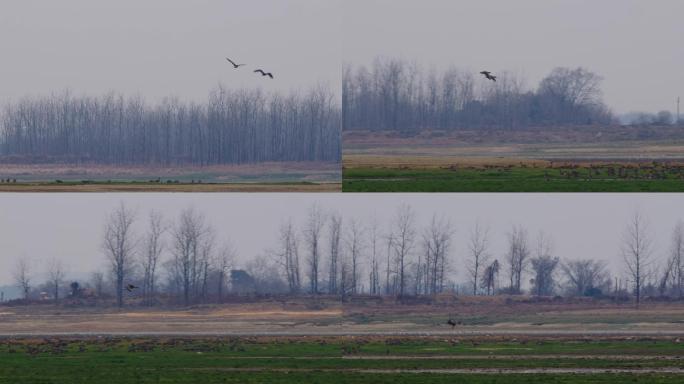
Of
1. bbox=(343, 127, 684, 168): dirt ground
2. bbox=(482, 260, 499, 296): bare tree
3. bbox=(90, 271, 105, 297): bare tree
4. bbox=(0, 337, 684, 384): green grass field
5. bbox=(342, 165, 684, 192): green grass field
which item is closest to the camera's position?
bbox=(0, 337, 684, 384): green grass field

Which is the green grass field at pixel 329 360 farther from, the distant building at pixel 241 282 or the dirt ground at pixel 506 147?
the dirt ground at pixel 506 147

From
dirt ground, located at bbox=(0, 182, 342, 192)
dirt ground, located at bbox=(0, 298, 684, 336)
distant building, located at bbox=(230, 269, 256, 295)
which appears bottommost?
dirt ground, located at bbox=(0, 298, 684, 336)

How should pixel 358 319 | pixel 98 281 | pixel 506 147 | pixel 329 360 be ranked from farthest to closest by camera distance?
pixel 506 147, pixel 98 281, pixel 358 319, pixel 329 360

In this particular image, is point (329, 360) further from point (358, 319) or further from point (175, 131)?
point (175, 131)

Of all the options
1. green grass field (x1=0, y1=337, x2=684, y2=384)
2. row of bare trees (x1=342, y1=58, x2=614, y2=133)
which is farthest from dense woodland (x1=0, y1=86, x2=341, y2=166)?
green grass field (x1=0, y1=337, x2=684, y2=384)

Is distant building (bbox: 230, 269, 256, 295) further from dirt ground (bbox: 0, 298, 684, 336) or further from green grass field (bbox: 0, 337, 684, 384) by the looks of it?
green grass field (bbox: 0, 337, 684, 384)

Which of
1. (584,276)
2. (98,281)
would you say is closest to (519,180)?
(584,276)

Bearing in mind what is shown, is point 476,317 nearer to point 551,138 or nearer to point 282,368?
point 551,138

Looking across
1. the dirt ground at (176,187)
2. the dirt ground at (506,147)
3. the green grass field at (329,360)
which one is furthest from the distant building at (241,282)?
the green grass field at (329,360)
